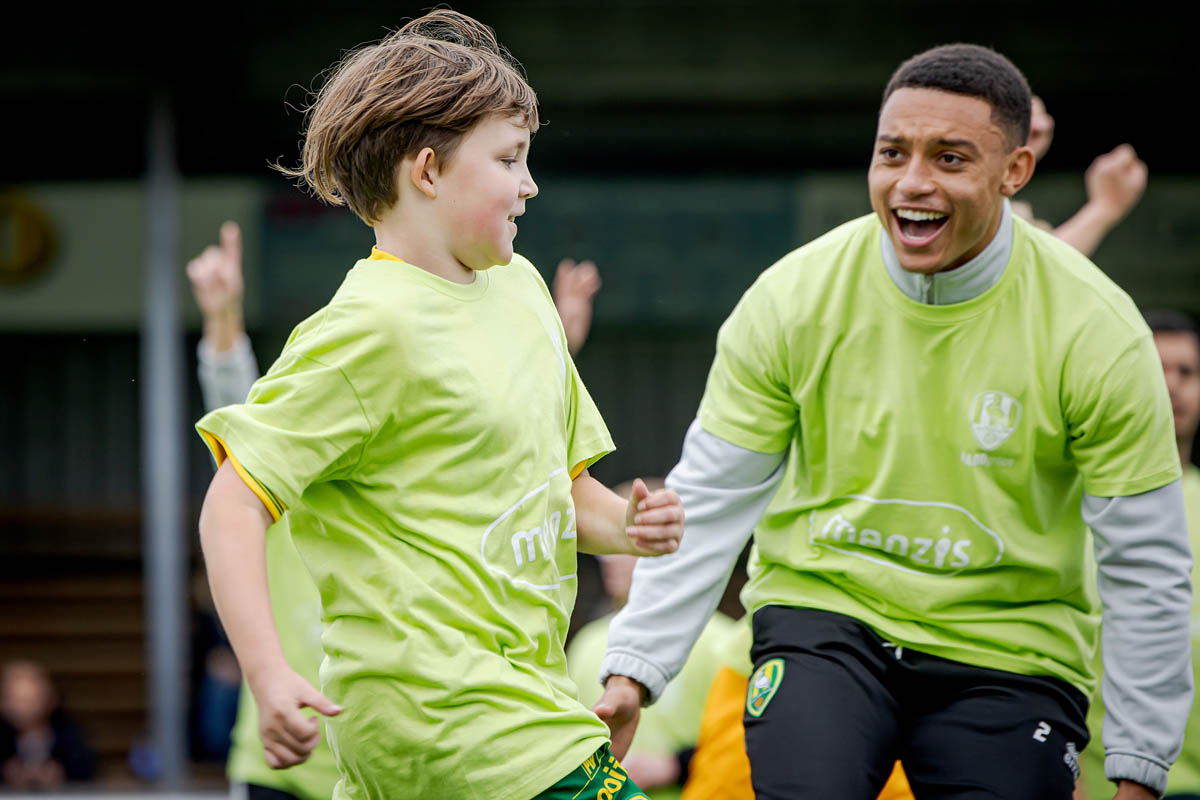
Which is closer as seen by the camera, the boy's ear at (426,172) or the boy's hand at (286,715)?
the boy's hand at (286,715)

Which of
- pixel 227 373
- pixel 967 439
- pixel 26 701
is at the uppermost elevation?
pixel 967 439

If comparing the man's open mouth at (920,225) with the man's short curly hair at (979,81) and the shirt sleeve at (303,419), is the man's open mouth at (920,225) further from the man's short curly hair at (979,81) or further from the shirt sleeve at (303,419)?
the shirt sleeve at (303,419)

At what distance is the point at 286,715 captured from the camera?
175cm

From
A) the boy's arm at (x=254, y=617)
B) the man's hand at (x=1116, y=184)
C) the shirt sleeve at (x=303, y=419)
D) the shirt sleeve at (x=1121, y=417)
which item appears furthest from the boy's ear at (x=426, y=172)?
the man's hand at (x=1116, y=184)

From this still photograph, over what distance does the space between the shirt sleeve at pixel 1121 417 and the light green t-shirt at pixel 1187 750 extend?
105 centimetres

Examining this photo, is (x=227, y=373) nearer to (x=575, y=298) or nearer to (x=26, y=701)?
(x=575, y=298)

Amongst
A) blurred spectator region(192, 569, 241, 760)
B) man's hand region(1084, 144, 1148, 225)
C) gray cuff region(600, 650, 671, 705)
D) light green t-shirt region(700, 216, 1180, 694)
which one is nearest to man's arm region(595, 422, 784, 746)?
gray cuff region(600, 650, 671, 705)

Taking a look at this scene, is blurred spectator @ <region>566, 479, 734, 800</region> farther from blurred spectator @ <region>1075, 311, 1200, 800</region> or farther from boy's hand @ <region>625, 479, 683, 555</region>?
boy's hand @ <region>625, 479, 683, 555</region>

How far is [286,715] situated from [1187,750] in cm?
267

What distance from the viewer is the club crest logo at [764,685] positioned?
250 cm

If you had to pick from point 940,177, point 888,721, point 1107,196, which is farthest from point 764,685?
point 1107,196

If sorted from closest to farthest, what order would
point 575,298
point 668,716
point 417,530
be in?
point 417,530 → point 575,298 → point 668,716

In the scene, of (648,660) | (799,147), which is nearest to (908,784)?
(648,660)

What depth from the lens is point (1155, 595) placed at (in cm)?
254
